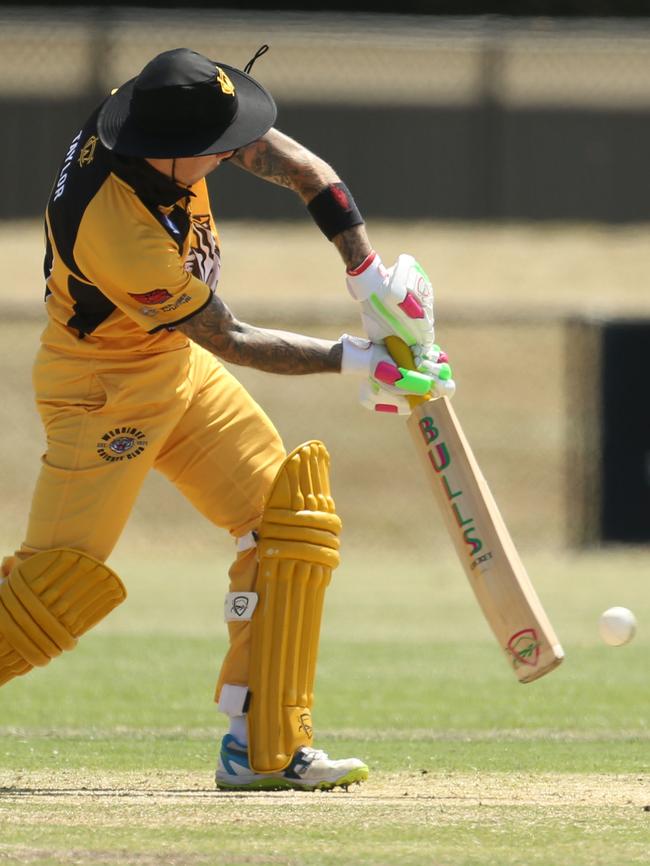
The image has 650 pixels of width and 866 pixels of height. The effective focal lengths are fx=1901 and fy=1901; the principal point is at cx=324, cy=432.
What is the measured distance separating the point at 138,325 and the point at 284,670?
1.10 m

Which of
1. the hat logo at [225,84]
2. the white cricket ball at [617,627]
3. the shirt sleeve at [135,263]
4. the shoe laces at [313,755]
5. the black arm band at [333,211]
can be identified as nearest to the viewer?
the shirt sleeve at [135,263]

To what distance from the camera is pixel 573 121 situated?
82.5ft

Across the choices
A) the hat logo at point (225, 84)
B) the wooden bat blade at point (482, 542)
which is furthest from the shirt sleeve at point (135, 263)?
the wooden bat blade at point (482, 542)

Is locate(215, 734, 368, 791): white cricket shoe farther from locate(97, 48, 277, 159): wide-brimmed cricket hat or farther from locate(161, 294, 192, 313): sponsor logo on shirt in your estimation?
locate(97, 48, 277, 159): wide-brimmed cricket hat

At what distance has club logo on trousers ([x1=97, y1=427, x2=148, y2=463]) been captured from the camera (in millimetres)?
5555

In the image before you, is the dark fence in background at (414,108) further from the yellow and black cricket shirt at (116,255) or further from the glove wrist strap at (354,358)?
the glove wrist strap at (354,358)

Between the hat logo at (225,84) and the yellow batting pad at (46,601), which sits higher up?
the hat logo at (225,84)

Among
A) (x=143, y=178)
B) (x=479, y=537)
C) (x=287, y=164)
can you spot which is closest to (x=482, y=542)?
(x=479, y=537)

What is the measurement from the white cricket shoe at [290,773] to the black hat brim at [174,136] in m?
1.73

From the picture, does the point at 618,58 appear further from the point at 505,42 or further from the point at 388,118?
the point at 388,118

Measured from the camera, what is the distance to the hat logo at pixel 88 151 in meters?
5.46

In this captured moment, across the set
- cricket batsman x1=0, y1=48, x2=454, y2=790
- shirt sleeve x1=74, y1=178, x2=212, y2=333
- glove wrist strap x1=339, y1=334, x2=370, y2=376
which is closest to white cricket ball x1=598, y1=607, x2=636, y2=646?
cricket batsman x1=0, y1=48, x2=454, y2=790

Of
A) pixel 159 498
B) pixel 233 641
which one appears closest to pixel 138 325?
pixel 233 641

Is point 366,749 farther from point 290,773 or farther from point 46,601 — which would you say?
point 46,601
